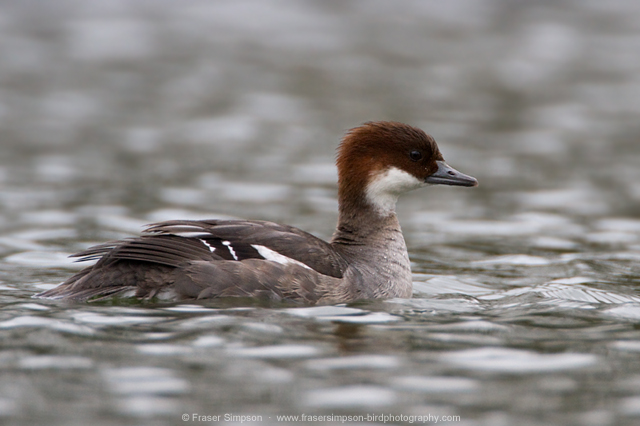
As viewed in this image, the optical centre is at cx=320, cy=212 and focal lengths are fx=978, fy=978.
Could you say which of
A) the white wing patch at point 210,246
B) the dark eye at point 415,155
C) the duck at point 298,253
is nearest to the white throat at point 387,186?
the duck at point 298,253

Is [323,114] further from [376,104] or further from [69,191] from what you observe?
[69,191]

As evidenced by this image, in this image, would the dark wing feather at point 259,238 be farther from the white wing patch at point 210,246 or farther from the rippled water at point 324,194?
the rippled water at point 324,194

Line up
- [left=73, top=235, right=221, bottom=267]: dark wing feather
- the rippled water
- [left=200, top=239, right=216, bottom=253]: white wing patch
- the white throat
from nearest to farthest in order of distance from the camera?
the rippled water → [left=73, top=235, right=221, bottom=267]: dark wing feather → [left=200, top=239, right=216, bottom=253]: white wing patch → the white throat

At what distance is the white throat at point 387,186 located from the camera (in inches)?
316

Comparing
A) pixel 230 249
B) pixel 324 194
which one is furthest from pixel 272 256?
pixel 324 194

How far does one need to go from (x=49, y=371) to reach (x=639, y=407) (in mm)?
3237

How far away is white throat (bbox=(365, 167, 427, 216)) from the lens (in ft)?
26.3

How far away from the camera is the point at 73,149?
13492mm

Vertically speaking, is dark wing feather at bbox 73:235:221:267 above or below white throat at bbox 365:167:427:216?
below

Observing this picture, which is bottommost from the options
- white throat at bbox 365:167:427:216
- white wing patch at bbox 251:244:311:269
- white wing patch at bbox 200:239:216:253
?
white wing patch at bbox 251:244:311:269

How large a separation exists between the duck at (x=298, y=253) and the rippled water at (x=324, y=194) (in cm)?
20

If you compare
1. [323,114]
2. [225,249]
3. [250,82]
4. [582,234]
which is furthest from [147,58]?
[225,249]

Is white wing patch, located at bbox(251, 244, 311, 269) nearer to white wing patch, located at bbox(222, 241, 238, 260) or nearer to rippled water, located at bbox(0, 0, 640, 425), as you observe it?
white wing patch, located at bbox(222, 241, 238, 260)

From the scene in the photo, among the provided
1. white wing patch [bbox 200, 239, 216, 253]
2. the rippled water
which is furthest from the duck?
the rippled water
